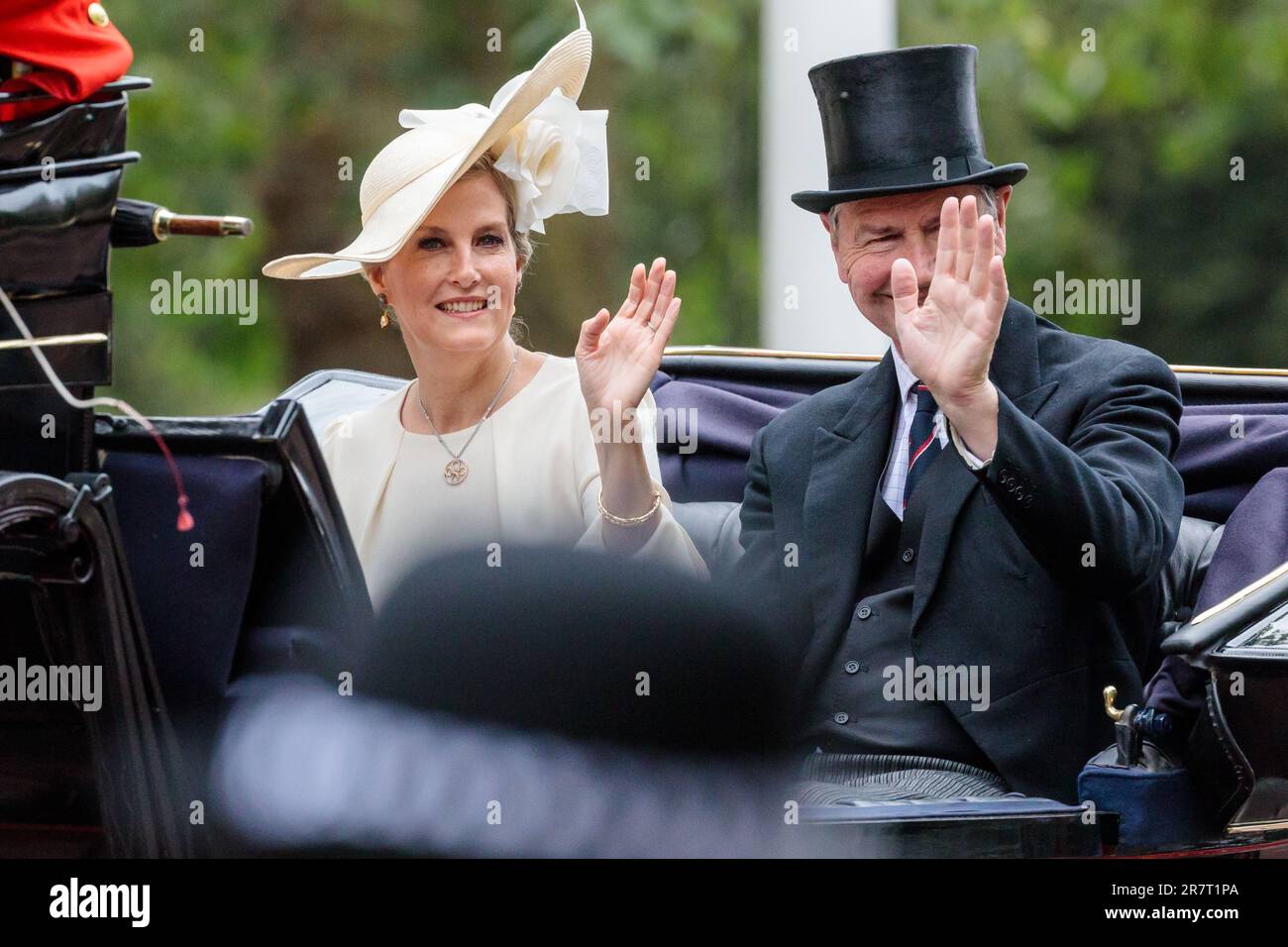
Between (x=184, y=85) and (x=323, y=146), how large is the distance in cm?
137

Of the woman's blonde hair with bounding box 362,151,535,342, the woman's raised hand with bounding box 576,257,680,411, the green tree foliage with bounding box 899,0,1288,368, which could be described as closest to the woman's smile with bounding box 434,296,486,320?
the woman's blonde hair with bounding box 362,151,535,342

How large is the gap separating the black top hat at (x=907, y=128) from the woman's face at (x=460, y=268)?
53cm

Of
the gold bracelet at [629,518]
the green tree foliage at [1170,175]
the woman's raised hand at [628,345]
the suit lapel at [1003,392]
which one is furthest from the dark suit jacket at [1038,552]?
the green tree foliage at [1170,175]

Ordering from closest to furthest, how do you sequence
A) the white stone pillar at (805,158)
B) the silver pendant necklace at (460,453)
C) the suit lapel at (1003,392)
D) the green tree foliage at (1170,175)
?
the suit lapel at (1003,392) → the silver pendant necklace at (460,453) → the white stone pillar at (805,158) → the green tree foliage at (1170,175)

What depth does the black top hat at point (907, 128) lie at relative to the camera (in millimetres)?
3168

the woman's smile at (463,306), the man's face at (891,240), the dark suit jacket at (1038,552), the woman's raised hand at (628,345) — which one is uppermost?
the man's face at (891,240)

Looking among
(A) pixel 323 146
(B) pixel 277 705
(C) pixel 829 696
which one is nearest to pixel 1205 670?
(C) pixel 829 696

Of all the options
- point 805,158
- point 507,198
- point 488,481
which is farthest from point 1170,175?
point 488,481

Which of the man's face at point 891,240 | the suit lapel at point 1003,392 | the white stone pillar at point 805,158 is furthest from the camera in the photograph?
the white stone pillar at point 805,158

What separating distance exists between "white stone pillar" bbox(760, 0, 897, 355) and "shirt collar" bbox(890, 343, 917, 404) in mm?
1382

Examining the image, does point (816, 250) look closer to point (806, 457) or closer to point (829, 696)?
point (806, 457)

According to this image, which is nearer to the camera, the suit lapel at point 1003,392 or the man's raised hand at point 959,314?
the man's raised hand at point 959,314

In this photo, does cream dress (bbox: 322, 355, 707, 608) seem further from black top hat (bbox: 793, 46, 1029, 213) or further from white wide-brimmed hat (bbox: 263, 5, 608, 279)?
black top hat (bbox: 793, 46, 1029, 213)

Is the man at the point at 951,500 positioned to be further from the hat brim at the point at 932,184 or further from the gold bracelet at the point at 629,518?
the gold bracelet at the point at 629,518
